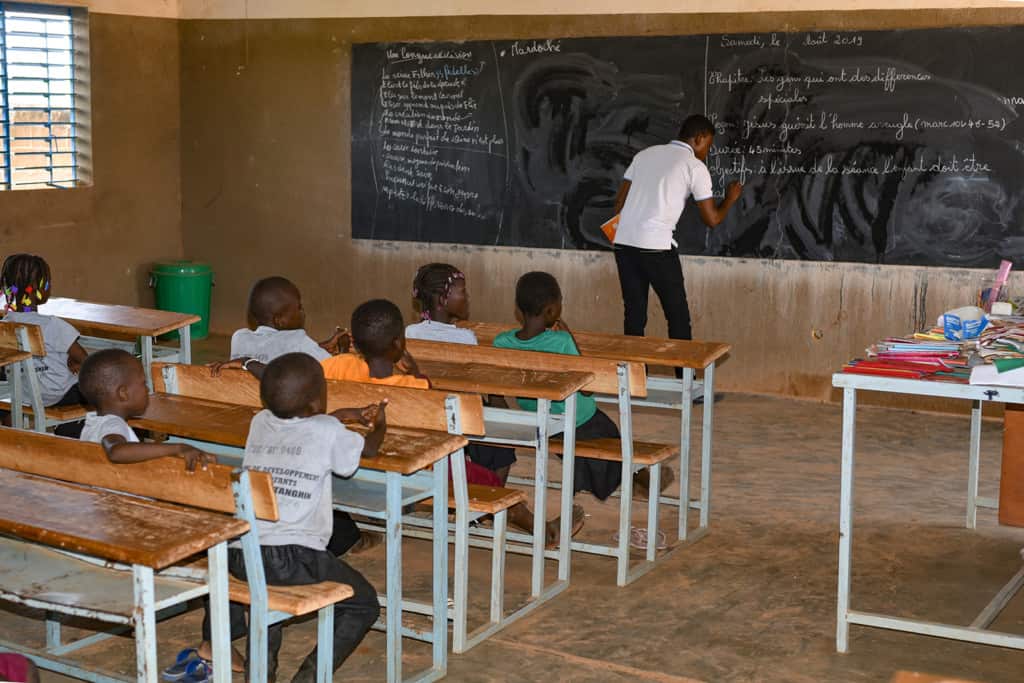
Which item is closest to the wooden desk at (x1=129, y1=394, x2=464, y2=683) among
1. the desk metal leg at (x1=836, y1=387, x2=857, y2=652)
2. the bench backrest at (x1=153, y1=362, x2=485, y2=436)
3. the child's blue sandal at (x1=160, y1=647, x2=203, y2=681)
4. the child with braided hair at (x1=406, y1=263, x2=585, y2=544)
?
the bench backrest at (x1=153, y1=362, x2=485, y2=436)

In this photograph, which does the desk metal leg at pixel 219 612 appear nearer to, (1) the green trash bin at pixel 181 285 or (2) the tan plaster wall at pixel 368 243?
(2) the tan plaster wall at pixel 368 243

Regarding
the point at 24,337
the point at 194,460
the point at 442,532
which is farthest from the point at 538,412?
the point at 24,337

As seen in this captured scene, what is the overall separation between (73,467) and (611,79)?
5.34 metres

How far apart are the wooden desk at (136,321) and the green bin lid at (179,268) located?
3045 mm

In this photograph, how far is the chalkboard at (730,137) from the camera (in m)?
6.79

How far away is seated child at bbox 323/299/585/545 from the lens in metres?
3.75

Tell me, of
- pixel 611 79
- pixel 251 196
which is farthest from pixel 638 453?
pixel 251 196

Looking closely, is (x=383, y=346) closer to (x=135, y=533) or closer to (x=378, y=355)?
(x=378, y=355)

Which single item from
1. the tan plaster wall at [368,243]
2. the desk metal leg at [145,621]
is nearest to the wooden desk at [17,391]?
the desk metal leg at [145,621]

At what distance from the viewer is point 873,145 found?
7.01 metres

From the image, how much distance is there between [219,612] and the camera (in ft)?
8.73

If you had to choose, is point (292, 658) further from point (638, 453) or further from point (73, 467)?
point (638, 453)

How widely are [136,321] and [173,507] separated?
112 inches

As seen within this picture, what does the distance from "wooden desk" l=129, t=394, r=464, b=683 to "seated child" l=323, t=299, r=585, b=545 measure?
1.21 ft
